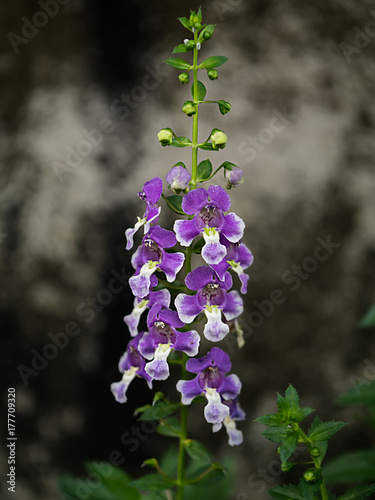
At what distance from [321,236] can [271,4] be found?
3.81 ft

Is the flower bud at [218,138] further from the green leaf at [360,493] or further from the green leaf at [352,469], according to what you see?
the green leaf at [352,469]

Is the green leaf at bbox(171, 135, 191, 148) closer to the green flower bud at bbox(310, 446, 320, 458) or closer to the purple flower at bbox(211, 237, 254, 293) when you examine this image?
the purple flower at bbox(211, 237, 254, 293)

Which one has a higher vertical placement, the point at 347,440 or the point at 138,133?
the point at 138,133

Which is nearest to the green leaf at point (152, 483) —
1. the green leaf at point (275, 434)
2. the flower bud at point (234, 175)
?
the green leaf at point (275, 434)

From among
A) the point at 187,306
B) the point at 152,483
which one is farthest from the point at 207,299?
the point at 152,483

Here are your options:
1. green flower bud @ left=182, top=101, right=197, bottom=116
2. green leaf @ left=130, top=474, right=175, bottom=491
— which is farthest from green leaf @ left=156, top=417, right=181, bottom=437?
green flower bud @ left=182, top=101, right=197, bottom=116

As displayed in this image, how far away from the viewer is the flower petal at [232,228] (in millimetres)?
1774

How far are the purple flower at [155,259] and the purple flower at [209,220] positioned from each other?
0.19 ft

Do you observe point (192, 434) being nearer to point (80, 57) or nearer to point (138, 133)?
point (138, 133)

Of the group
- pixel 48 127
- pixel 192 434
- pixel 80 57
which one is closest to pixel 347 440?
pixel 192 434

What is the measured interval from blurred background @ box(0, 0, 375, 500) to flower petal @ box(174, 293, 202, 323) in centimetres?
92

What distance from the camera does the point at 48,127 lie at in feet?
9.30

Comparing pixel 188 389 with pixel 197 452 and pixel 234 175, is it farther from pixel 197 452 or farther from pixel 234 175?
pixel 234 175

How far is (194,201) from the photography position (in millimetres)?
1799
